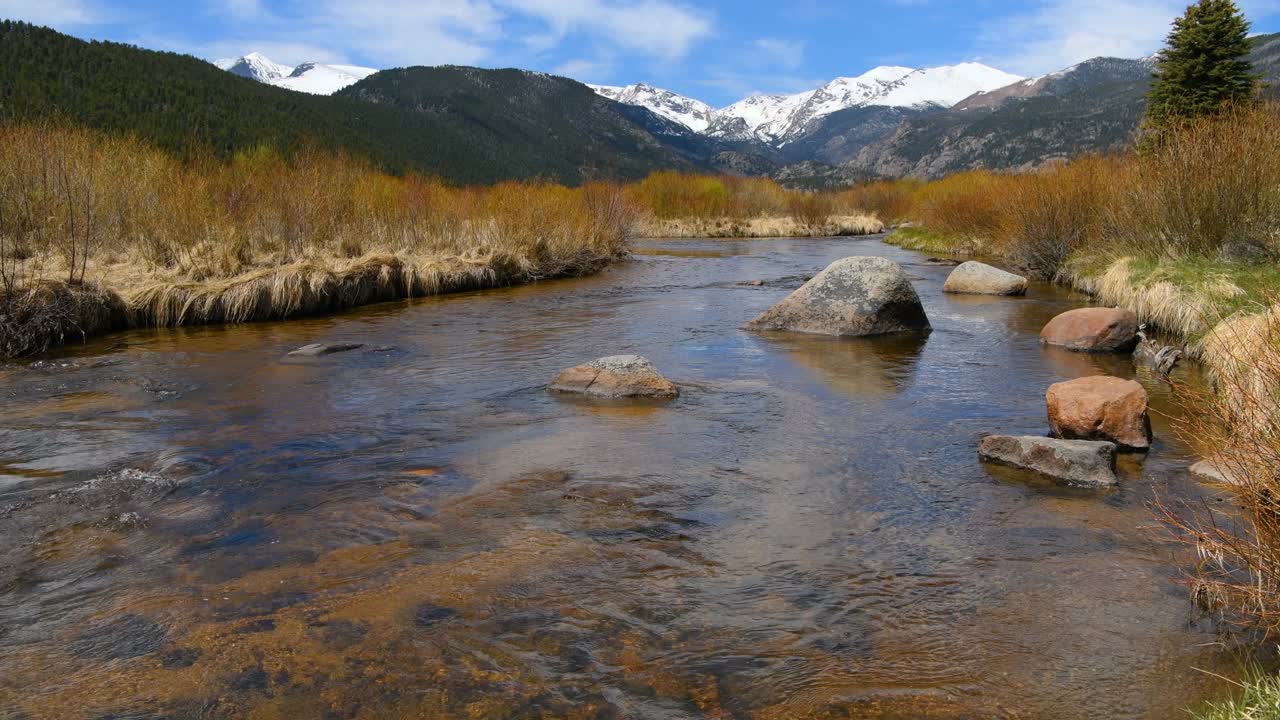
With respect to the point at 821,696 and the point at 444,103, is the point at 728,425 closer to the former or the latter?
the point at 821,696

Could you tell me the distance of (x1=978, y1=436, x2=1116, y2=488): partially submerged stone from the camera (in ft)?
19.3

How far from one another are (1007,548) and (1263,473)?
1.66 meters

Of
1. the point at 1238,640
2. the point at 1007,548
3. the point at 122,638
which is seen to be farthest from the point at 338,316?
the point at 1238,640

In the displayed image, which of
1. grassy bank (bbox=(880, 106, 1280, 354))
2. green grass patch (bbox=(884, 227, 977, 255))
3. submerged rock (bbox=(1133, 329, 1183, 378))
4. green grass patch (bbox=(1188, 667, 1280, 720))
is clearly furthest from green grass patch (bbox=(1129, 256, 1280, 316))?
green grass patch (bbox=(884, 227, 977, 255))

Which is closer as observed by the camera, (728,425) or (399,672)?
(399,672)

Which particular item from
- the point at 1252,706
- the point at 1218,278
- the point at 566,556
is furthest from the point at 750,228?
the point at 1252,706

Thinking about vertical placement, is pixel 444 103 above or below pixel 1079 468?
above

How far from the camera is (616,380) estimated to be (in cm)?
870

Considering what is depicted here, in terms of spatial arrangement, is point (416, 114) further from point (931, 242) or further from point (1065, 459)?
point (1065, 459)

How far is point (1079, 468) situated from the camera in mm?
5918

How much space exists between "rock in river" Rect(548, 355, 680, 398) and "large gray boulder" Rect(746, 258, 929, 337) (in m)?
4.47

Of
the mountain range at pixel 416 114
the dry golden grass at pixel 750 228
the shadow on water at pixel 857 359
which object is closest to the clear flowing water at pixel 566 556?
the shadow on water at pixel 857 359

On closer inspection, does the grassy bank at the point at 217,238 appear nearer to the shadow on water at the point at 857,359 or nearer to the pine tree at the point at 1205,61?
the shadow on water at the point at 857,359

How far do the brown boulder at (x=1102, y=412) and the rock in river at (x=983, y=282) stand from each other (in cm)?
1022
